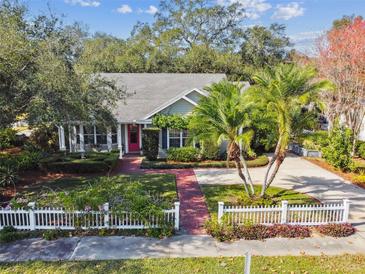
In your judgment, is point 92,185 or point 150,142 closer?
point 92,185

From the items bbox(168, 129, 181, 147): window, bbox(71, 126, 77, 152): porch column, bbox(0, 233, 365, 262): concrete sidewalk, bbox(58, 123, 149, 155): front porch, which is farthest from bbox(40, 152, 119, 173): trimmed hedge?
bbox(0, 233, 365, 262): concrete sidewalk

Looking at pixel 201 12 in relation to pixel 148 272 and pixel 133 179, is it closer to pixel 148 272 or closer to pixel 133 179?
pixel 133 179

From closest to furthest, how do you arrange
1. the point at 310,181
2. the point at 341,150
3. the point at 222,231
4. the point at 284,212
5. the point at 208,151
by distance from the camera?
the point at 222,231
the point at 284,212
the point at 310,181
the point at 341,150
the point at 208,151

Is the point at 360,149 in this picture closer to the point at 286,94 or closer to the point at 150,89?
the point at 286,94

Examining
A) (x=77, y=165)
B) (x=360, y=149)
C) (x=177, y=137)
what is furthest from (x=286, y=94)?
(x=360, y=149)

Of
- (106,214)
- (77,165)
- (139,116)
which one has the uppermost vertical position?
(139,116)

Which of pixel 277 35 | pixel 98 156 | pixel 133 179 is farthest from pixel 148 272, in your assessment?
pixel 277 35

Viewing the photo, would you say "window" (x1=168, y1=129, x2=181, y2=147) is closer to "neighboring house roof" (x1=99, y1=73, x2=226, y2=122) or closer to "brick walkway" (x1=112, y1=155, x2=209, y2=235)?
"neighboring house roof" (x1=99, y1=73, x2=226, y2=122)
